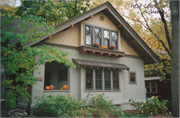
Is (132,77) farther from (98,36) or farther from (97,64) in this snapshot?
(98,36)

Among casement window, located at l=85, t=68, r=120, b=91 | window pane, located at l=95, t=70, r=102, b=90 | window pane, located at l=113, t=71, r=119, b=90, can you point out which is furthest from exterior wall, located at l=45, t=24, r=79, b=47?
window pane, located at l=113, t=71, r=119, b=90

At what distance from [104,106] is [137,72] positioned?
6492 millimetres

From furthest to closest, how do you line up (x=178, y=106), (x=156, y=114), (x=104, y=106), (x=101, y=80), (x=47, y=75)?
1. (x=47, y=75)
2. (x=101, y=80)
3. (x=156, y=114)
4. (x=104, y=106)
5. (x=178, y=106)

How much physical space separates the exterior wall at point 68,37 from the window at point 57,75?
6.58 feet

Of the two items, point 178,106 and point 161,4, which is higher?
point 161,4

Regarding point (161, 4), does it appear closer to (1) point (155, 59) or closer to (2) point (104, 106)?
(1) point (155, 59)

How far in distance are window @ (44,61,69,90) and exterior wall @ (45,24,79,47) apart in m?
2.01

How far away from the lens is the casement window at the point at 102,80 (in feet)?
39.6

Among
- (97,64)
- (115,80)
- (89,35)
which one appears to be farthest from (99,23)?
(115,80)

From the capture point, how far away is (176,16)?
8.37 meters

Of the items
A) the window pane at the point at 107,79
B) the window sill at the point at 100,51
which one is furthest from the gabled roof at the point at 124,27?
the window pane at the point at 107,79

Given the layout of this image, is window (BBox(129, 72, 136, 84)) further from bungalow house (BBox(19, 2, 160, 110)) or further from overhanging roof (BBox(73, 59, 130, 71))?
overhanging roof (BBox(73, 59, 130, 71))

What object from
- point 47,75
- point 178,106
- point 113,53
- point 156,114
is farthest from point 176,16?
point 47,75

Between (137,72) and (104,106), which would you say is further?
(137,72)
